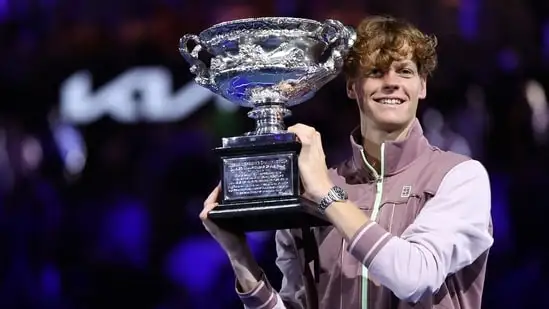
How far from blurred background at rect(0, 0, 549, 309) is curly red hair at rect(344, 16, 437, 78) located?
4.17ft

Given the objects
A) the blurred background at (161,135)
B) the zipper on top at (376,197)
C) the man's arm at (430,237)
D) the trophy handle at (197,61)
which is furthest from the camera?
the blurred background at (161,135)

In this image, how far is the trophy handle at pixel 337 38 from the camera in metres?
1.58

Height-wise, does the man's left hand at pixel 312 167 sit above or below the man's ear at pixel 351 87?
below

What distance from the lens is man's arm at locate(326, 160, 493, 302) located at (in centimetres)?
146

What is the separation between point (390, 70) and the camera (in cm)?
162

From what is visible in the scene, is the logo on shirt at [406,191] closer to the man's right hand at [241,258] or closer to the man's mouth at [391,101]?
the man's mouth at [391,101]

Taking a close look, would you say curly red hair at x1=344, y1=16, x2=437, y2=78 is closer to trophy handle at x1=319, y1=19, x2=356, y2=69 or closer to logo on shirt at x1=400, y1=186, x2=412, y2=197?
trophy handle at x1=319, y1=19, x2=356, y2=69

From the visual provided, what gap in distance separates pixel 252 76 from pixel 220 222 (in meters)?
0.22

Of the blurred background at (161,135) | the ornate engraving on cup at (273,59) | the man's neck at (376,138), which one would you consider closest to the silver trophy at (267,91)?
the ornate engraving on cup at (273,59)

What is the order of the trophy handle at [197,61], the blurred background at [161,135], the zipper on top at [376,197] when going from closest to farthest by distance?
the zipper on top at [376,197], the trophy handle at [197,61], the blurred background at [161,135]

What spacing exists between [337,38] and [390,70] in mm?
92

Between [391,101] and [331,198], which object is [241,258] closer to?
[331,198]

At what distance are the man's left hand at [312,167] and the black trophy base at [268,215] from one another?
2cm

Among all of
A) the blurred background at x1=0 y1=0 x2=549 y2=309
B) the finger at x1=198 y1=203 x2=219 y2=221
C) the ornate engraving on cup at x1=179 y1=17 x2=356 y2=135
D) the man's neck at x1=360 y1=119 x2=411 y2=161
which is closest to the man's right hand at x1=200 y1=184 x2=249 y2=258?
the finger at x1=198 y1=203 x2=219 y2=221
